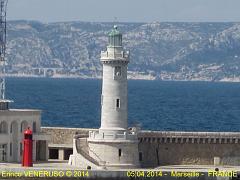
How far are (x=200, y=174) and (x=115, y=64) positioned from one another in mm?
8663

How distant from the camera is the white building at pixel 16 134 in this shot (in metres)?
73.2

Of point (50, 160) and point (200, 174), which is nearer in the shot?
point (200, 174)

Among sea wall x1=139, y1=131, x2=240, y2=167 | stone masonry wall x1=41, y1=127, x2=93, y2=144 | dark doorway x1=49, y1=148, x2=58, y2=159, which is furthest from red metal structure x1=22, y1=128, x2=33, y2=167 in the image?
stone masonry wall x1=41, y1=127, x2=93, y2=144

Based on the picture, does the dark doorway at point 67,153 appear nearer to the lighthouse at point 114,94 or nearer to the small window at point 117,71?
the lighthouse at point 114,94

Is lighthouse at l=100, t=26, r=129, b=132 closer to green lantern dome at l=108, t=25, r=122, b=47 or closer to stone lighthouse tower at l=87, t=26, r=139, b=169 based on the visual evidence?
stone lighthouse tower at l=87, t=26, r=139, b=169

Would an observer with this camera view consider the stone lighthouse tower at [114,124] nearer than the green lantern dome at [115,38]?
Yes

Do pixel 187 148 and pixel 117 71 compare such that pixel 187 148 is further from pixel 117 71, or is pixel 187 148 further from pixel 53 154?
pixel 53 154

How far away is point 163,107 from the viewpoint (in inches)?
7003

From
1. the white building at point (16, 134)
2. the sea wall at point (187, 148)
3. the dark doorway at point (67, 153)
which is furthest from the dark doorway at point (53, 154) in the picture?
the sea wall at point (187, 148)

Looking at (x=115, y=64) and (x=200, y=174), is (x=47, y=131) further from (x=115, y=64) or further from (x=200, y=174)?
(x=200, y=174)

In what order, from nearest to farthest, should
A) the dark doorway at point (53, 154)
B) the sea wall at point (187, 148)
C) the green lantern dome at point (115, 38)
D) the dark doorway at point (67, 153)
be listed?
the green lantern dome at point (115, 38), the sea wall at point (187, 148), the dark doorway at point (67, 153), the dark doorway at point (53, 154)

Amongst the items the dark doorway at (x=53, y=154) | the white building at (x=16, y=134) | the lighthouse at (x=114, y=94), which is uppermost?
the lighthouse at (x=114, y=94)

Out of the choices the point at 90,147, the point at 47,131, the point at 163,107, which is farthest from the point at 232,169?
the point at 163,107

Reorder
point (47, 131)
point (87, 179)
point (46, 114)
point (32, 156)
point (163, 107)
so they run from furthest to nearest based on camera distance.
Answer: point (163, 107), point (46, 114), point (47, 131), point (32, 156), point (87, 179)
